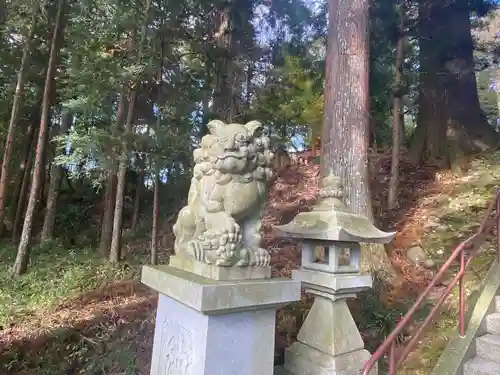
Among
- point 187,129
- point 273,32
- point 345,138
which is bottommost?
point 345,138

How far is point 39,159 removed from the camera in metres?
7.71

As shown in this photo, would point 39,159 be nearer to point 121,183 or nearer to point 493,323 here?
point 121,183

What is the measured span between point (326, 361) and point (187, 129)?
5670 millimetres

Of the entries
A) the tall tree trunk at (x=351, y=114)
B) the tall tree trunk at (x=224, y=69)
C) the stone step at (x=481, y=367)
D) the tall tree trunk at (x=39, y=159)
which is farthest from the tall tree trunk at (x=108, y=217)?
the stone step at (x=481, y=367)

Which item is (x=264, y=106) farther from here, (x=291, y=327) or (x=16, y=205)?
(x=16, y=205)

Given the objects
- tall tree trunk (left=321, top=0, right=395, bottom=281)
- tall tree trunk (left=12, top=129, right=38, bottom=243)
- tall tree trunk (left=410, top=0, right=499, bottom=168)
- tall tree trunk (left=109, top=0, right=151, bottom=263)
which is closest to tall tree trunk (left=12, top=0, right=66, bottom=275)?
tall tree trunk (left=109, top=0, right=151, bottom=263)

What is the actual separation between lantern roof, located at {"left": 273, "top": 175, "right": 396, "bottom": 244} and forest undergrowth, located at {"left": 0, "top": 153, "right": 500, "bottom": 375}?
1607 mm

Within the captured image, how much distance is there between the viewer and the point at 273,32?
364 inches

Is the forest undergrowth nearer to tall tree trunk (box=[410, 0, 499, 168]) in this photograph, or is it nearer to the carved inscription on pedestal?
tall tree trunk (box=[410, 0, 499, 168])

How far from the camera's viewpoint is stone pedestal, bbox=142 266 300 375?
1917 millimetres

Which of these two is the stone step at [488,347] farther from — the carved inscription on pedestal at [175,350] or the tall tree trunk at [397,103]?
the tall tree trunk at [397,103]

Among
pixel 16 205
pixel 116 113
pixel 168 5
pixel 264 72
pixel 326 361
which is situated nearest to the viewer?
pixel 326 361

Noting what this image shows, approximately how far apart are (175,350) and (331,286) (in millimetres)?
1114

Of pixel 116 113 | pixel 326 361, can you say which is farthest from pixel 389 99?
pixel 326 361
